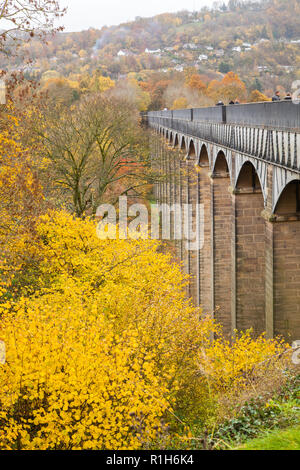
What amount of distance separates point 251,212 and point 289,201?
5469 mm

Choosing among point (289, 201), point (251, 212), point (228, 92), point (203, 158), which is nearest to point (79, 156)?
point (203, 158)

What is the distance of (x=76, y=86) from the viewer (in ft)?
299

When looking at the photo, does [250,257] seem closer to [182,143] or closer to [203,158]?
[203,158]

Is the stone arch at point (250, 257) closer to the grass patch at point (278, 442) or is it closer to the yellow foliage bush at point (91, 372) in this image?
the yellow foliage bush at point (91, 372)

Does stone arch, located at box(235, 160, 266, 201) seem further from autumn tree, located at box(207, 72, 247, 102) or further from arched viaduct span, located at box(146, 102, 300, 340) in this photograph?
autumn tree, located at box(207, 72, 247, 102)

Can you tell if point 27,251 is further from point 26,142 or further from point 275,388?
point 275,388

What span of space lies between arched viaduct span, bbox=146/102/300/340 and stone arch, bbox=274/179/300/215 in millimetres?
27

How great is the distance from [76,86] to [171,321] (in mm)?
83007

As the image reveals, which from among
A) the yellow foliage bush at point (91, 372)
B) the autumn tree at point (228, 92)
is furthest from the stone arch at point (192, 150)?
the autumn tree at point (228, 92)

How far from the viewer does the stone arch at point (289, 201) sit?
14.6 meters

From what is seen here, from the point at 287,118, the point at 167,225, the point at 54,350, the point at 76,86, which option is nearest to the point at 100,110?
the point at 167,225

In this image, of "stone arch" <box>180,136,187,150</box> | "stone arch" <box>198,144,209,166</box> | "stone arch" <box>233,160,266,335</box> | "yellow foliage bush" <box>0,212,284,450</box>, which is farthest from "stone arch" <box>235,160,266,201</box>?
"stone arch" <box>180,136,187,150</box>

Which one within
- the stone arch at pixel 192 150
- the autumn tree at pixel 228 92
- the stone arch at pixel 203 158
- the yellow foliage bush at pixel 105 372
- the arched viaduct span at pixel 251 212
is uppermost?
the autumn tree at pixel 228 92

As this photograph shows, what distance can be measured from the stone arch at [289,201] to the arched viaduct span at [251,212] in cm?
3
